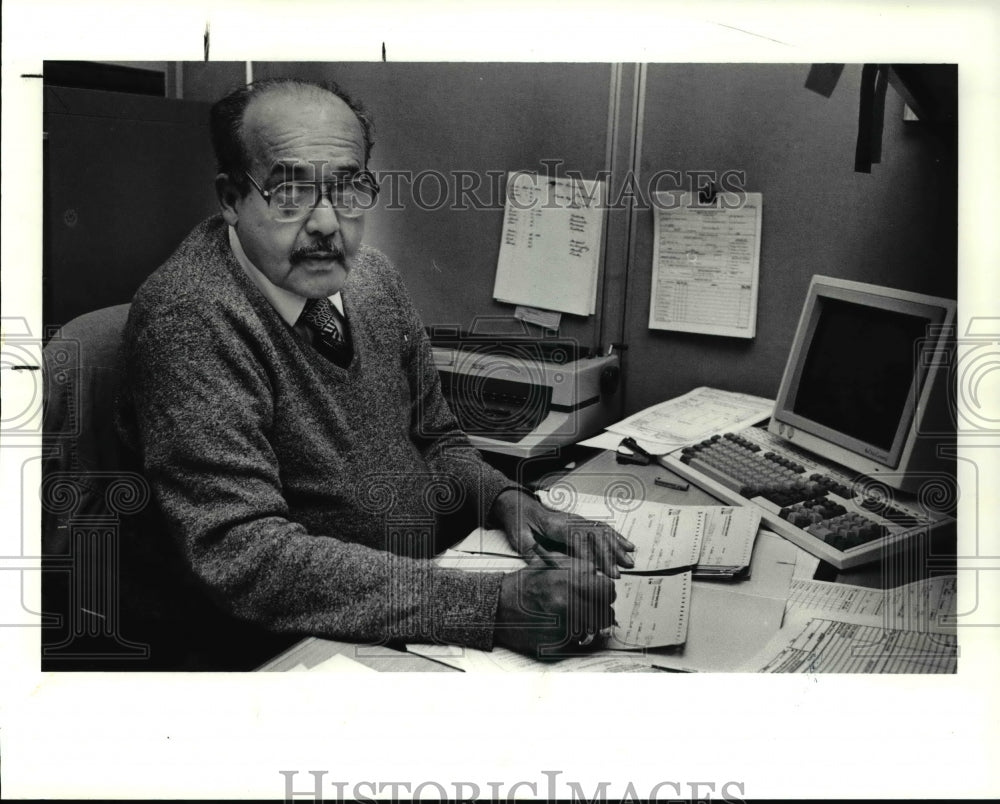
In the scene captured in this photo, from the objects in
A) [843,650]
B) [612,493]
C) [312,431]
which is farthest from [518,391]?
[843,650]

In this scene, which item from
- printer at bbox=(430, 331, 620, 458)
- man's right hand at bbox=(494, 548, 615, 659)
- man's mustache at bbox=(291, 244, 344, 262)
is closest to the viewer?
man's right hand at bbox=(494, 548, 615, 659)

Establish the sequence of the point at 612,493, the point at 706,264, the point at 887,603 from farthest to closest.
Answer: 1. the point at 706,264
2. the point at 612,493
3. the point at 887,603

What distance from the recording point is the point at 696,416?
1.30 m

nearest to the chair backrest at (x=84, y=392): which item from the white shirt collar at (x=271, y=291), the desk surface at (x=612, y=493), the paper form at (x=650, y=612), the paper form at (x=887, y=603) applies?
the white shirt collar at (x=271, y=291)

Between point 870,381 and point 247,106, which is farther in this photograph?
point 870,381

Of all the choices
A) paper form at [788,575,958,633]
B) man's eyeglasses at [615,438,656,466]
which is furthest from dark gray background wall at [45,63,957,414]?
paper form at [788,575,958,633]

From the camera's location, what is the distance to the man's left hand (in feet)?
3.46

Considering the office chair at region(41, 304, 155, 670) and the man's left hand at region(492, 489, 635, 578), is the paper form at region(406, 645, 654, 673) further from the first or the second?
the office chair at region(41, 304, 155, 670)

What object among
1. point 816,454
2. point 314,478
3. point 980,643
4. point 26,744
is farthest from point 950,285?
point 26,744

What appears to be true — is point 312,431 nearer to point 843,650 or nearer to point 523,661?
point 523,661

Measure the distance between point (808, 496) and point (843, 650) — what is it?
21 cm

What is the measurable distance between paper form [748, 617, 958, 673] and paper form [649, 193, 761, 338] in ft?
1.45

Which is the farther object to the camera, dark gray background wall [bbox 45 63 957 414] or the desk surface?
dark gray background wall [bbox 45 63 957 414]

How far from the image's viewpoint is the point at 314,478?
1031 mm
